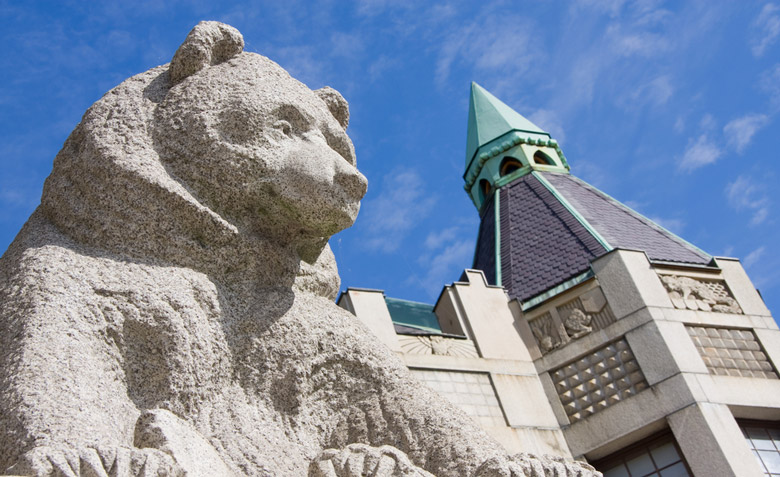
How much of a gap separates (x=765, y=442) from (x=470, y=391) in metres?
3.54

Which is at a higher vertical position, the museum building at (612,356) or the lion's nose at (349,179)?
the museum building at (612,356)

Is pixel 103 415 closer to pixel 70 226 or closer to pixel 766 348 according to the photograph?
pixel 70 226

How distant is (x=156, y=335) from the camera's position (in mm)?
3133

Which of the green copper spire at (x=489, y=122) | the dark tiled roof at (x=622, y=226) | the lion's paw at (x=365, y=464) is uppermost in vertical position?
the green copper spire at (x=489, y=122)

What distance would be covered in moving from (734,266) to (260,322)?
1124 centimetres

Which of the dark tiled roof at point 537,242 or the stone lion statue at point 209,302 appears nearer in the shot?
the stone lion statue at point 209,302

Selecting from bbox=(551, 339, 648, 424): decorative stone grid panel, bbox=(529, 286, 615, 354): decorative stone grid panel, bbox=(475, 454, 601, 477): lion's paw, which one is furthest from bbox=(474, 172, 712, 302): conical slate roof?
bbox=(475, 454, 601, 477): lion's paw

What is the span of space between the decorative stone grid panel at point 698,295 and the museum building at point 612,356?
2 cm

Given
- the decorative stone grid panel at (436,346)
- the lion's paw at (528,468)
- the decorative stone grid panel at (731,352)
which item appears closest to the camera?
the lion's paw at (528,468)

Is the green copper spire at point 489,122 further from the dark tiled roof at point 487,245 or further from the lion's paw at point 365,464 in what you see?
the lion's paw at point 365,464

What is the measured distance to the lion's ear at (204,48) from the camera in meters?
3.89

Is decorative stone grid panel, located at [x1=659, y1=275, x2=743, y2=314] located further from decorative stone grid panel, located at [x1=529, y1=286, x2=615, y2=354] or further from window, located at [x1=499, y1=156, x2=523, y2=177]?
window, located at [x1=499, y1=156, x2=523, y2=177]

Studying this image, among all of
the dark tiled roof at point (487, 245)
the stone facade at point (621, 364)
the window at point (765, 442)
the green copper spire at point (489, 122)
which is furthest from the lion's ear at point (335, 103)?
the green copper spire at point (489, 122)

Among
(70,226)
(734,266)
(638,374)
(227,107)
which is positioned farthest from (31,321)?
(734,266)
